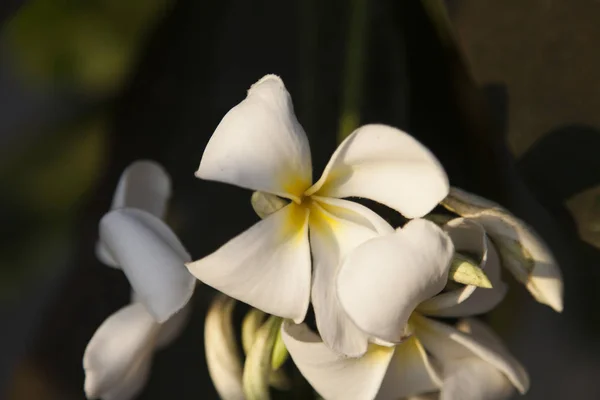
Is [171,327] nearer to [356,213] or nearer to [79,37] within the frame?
[356,213]

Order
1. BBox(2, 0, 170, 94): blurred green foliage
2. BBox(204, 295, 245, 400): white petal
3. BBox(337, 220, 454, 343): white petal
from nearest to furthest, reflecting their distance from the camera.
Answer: BBox(337, 220, 454, 343): white petal, BBox(204, 295, 245, 400): white petal, BBox(2, 0, 170, 94): blurred green foliage

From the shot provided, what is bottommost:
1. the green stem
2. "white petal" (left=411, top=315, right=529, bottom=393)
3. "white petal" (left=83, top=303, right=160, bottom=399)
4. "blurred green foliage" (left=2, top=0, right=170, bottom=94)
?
"white petal" (left=411, top=315, right=529, bottom=393)

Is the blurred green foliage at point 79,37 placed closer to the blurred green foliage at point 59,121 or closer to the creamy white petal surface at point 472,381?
the blurred green foliage at point 59,121

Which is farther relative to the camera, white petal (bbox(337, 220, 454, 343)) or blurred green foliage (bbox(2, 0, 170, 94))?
blurred green foliage (bbox(2, 0, 170, 94))

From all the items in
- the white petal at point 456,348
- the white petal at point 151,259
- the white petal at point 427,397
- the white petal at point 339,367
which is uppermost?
the white petal at point 151,259

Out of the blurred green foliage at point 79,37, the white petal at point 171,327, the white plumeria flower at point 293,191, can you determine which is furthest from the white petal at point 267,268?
the blurred green foliage at point 79,37

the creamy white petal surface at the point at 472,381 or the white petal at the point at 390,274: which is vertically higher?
the white petal at the point at 390,274

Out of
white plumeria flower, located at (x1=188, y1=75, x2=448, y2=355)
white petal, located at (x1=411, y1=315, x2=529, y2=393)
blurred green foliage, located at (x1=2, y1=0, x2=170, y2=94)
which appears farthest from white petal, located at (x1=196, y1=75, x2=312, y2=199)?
blurred green foliage, located at (x1=2, y1=0, x2=170, y2=94)

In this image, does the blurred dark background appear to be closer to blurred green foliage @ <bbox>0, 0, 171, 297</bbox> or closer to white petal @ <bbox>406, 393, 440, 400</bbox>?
blurred green foliage @ <bbox>0, 0, 171, 297</bbox>
